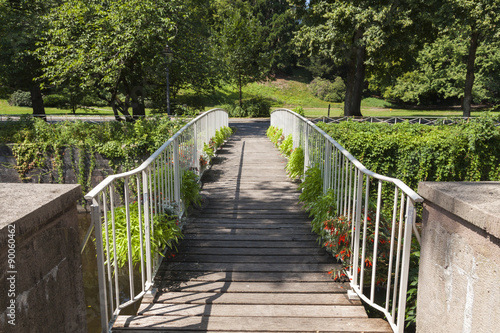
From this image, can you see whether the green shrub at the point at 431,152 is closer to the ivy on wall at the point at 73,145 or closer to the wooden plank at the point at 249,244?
the ivy on wall at the point at 73,145

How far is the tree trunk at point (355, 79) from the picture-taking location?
24172 mm

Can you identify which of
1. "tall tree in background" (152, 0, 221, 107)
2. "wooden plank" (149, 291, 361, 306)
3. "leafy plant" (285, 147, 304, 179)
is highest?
"tall tree in background" (152, 0, 221, 107)

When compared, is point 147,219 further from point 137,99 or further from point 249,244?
point 137,99

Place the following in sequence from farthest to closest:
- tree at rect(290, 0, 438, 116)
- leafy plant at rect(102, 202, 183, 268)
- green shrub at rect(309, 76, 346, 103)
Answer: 1. green shrub at rect(309, 76, 346, 103)
2. tree at rect(290, 0, 438, 116)
3. leafy plant at rect(102, 202, 183, 268)

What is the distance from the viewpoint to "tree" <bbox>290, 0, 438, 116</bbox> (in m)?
20.7

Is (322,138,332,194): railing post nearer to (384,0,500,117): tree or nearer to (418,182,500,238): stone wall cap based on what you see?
(418,182,500,238): stone wall cap

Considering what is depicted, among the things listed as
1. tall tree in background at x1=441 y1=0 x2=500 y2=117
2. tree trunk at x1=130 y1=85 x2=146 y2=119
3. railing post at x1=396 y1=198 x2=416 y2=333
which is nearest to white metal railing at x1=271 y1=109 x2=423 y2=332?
railing post at x1=396 y1=198 x2=416 y2=333

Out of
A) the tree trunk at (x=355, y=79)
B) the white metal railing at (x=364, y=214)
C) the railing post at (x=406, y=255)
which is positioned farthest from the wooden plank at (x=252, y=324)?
the tree trunk at (x=355, y=79)

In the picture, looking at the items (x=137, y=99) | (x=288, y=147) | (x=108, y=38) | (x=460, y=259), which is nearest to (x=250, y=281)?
(x=460, y=259)

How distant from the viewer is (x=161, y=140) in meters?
11.6

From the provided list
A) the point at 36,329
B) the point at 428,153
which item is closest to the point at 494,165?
the point at 428,153

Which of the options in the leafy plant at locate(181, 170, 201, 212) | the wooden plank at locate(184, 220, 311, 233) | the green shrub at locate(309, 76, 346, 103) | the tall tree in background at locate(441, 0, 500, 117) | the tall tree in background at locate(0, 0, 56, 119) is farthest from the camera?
the green shrub at locate(309, 76, 346, 103)

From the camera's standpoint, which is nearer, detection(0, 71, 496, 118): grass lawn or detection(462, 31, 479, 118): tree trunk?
detection(462, 31, 479, 118): tree trunk

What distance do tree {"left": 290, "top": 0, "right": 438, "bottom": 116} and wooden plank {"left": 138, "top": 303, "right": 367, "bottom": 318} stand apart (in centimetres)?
1986
